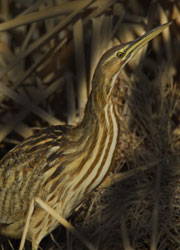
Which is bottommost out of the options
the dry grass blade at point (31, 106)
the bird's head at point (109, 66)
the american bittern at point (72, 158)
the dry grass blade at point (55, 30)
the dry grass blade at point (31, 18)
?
the american bittern at point (72, 158)

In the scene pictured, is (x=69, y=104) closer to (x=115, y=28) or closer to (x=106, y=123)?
(x=115, y=28)

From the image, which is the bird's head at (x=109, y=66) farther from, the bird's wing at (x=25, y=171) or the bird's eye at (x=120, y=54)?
the bird's wing at (x=25, y=171)

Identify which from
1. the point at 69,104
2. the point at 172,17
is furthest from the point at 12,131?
the point at 172,17

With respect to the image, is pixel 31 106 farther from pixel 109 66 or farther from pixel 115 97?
pixel 109 66

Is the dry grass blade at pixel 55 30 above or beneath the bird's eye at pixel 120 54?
above

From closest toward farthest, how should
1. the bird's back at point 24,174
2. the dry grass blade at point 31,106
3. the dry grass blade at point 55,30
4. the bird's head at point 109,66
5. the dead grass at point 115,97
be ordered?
the bird's head at point 109,66
the bird's back at point 24,174
the dead grass at point 115,97
the dry grass blade at point 55,30
the dry grass blade at point 31,106

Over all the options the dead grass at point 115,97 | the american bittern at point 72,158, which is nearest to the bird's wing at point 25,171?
the american bittern at point 72,158
